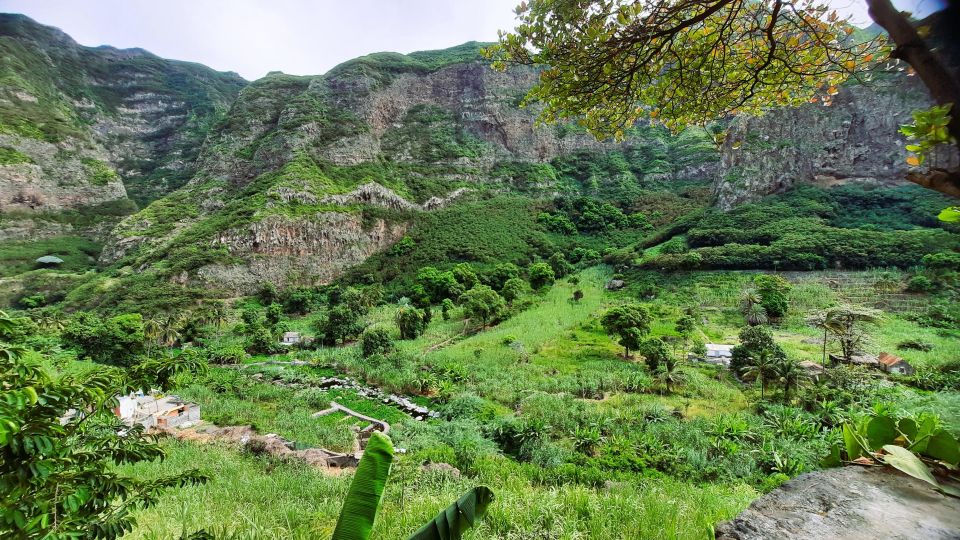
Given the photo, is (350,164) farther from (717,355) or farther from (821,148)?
(821,148)

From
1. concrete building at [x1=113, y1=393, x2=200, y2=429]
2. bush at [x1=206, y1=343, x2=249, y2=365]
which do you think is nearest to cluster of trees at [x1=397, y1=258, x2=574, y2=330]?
bush at [x1=206, y1=343, x2=249, y2=365]

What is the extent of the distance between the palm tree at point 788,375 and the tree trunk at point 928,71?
20.2 meters

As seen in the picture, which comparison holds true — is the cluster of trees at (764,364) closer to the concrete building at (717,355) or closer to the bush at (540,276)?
the concrete building at (717,355)

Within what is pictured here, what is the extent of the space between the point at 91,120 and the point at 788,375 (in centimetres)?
11971

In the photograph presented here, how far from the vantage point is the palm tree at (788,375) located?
55.5ft

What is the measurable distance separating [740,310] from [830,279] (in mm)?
A: 10482

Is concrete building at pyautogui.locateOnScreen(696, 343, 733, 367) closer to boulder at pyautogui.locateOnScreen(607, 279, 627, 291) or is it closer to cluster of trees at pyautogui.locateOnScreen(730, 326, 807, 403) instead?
cluster of trees at pyautogui.locateOnScreen(730, 326, 807, 403)

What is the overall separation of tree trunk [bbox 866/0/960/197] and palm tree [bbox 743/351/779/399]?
67.7 feet

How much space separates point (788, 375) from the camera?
55.6ft

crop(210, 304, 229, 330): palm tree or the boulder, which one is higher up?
the boulder

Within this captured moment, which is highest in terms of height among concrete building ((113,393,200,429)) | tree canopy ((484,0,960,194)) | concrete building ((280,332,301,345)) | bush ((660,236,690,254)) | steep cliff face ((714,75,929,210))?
steep cliff face ((714,75,929,210))

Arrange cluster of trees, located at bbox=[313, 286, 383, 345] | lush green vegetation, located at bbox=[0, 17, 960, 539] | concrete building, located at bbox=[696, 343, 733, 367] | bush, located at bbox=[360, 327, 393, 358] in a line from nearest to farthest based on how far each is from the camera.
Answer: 1. lush green vegetation, located at bbox=[0, 17, 960, 539]
2. concrete building, located at bbox=[696, 343, 733, 367]
3. bush, located at bbox=[360, 327, 393, 358]
4. cluster of trees, located at bbox=[313, 286, 383, 345]

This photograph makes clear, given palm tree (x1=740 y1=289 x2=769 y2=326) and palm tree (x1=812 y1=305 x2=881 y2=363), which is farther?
palm tree (x1=740 y1=289 x2=769 y2=326)

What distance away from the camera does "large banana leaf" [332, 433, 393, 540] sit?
2164mm
